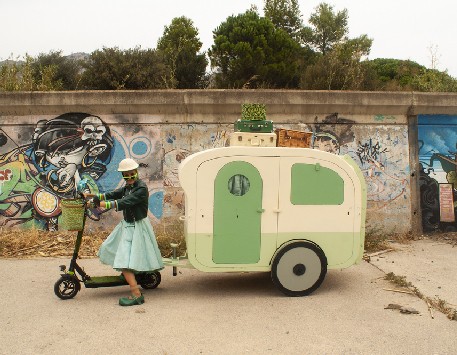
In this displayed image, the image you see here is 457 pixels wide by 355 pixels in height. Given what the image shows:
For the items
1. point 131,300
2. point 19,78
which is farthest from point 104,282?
point 19,78

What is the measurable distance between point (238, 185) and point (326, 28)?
3759 cm

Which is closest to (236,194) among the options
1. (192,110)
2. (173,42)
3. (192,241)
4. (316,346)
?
(192,241)

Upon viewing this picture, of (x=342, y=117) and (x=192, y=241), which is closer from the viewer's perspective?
(x=192, y=241)

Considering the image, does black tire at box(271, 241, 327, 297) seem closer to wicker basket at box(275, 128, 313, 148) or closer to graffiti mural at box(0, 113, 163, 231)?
wicker basket at box(275, 128, 313, 148)

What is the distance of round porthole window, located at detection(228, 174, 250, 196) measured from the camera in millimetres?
6262

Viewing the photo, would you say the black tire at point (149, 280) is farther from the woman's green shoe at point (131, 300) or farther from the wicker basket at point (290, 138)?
the wicker basket at point (290, 138)

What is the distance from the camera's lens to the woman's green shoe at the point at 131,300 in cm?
600

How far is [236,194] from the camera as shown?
628 cm

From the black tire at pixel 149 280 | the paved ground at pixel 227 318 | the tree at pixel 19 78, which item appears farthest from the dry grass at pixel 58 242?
the tree at pixel 19 78

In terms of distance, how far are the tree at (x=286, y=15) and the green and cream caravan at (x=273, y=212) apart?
34.2 meters

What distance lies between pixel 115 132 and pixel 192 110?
55.5 inches

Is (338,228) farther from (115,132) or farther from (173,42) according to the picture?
(173,42)

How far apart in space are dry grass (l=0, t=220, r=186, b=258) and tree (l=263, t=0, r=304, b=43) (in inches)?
1268

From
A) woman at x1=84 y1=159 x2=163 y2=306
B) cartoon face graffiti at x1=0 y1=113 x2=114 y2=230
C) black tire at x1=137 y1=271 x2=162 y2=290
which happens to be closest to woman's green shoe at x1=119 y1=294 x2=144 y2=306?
woman at x1=84 y1=159 x2=163 y2=306
